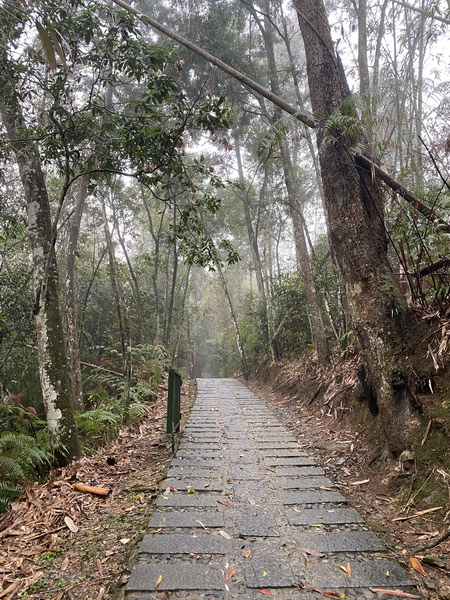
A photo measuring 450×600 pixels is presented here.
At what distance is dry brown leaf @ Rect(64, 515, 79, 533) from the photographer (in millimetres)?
2635

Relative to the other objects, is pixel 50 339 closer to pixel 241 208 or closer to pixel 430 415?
pixel 430 415

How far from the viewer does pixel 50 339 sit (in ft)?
12.6

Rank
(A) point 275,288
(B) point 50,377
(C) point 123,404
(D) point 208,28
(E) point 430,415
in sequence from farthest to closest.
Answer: (A) point 275,288
(D) point 208,28
(C) point 123,404
(B) point 50,377
(E) point 430,415

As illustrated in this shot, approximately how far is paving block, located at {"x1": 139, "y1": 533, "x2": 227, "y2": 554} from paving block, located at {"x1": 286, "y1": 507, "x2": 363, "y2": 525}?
0.59 metres

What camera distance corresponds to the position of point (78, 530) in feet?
8.66

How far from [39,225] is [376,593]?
4.25 metres

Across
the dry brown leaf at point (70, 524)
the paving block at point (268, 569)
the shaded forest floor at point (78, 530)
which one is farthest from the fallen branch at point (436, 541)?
the dry brown leaf at point (70, 524)

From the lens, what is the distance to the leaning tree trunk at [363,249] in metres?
3.20

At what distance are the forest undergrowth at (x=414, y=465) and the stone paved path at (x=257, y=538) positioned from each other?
0.15m

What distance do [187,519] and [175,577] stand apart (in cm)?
67

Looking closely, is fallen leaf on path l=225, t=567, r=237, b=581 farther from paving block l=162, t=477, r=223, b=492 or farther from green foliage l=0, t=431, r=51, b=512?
green foliage l=0, t=431, r=51, b=512

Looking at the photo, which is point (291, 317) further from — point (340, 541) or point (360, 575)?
point (360, 575)

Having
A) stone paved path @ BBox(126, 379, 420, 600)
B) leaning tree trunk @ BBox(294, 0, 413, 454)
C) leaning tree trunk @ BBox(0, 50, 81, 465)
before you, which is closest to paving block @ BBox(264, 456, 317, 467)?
stone paved path @ BBox(126, 379, 420, 600)

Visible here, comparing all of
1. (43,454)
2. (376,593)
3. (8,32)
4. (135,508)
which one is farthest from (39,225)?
(376,593)
